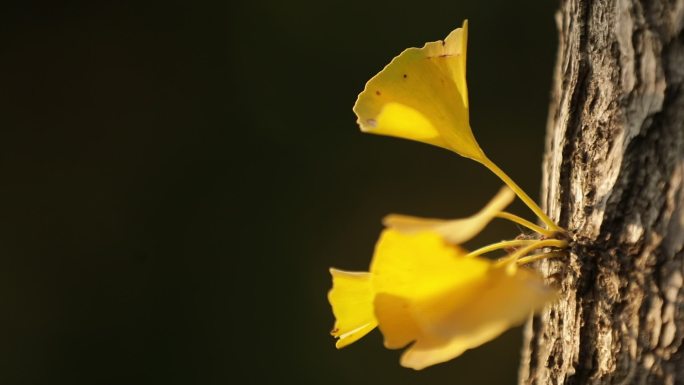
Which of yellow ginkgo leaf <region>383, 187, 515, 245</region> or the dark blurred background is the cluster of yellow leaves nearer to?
yellow ginkgo leaf <region>383, 187, 515, 245</region>

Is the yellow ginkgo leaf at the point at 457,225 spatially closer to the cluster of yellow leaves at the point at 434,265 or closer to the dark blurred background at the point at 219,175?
the cluster of yellow leaves at the point at 434,265

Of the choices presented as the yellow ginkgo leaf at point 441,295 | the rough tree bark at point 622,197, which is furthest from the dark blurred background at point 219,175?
the yellow ginkgo leaf at point 441,295

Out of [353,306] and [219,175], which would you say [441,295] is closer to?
[353,306]

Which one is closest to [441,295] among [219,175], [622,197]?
[622,197]

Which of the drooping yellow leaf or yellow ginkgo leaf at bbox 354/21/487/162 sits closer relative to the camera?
the drooping yellow leaf

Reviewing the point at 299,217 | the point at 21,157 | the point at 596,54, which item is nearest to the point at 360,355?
the point at 299,217

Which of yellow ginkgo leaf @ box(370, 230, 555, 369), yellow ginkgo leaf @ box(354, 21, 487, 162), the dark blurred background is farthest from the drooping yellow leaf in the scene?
the dark blurred background
